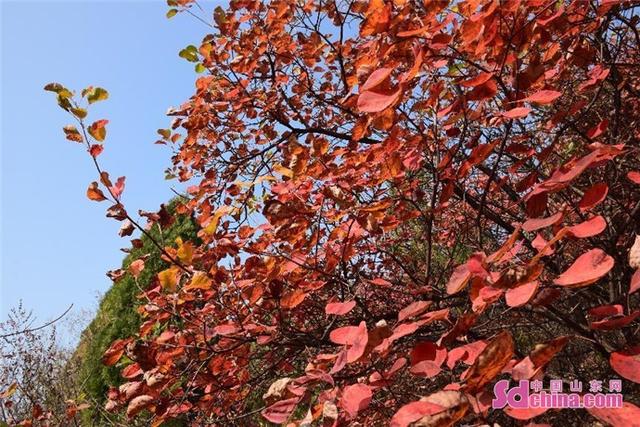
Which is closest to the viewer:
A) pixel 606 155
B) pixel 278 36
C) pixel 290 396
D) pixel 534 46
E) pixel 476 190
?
pixel 606 155

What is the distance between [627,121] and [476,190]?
101 centimetres

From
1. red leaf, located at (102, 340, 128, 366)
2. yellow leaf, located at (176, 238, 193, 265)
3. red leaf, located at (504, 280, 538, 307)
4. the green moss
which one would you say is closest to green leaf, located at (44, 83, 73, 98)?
yellow leaf, located at (176, 238, 193, 265)

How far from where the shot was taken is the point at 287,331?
5.54ft

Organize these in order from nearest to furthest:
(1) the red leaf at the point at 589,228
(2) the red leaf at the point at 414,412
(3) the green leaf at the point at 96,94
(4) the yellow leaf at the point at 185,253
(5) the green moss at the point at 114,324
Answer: (2) the red leaf at the point at 414,412
(1) the red leaf at the point at 589,228
(4) the yellow leaf at the point at 185,253
(3) the green leaf at the point at 96,94
(5) the green moss at the point at 114,324

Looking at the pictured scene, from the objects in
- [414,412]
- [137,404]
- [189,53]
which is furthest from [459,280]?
[189,53]

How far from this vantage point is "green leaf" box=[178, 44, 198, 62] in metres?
2.29

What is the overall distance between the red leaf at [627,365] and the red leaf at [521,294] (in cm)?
22

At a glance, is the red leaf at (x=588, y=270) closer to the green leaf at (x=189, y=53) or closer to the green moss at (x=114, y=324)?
the green leaf at (x=189, y=53)

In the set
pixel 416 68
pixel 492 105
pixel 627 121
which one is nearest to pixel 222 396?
pixel 416 68

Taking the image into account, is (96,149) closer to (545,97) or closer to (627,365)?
(545,97)

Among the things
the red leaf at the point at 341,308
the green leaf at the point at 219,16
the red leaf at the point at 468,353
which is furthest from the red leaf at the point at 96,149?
the red leaf at the point at 468,353

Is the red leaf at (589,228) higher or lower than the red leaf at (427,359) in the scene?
higher

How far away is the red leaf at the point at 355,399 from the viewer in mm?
851

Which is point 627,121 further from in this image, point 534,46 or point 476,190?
point 534,46
